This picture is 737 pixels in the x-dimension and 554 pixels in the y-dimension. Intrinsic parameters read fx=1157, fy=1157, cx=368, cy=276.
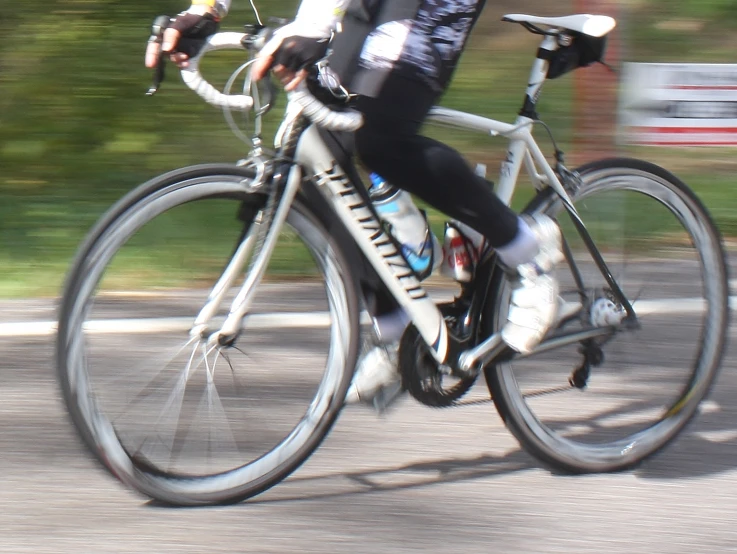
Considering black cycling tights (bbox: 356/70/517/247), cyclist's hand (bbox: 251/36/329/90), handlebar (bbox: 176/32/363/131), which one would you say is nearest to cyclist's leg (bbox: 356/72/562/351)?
black cycling tights (bbox: 356/70/517/247)

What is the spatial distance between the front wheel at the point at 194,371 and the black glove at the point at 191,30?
0.30 meters

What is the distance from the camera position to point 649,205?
3652 millimetres

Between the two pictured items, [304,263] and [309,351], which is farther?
[309,351]

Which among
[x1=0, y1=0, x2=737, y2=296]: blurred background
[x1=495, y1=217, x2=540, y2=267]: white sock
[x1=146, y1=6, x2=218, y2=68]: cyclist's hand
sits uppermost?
[x1=146, y1=6, x2=218, y2=68]: cyclist's hand

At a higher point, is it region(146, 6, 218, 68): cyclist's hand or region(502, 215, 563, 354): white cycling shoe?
region(146, 6, 218, 68): cyclist's hand

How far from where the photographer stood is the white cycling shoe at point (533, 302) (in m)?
3.19

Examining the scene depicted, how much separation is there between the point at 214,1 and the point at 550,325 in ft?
4.16

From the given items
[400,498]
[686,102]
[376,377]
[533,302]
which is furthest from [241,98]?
[686,102]

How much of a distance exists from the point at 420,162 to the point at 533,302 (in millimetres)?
528

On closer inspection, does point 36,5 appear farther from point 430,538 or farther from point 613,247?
point 430,538

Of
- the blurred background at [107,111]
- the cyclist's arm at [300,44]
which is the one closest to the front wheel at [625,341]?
the cyclist's arm at [300,44]

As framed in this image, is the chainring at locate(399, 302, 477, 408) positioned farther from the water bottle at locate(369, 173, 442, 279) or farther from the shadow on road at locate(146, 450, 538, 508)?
the shadow on road at locate(146, 450, 538, 508)

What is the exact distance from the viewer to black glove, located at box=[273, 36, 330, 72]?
2.61m

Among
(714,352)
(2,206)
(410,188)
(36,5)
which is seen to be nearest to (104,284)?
(410,188)
